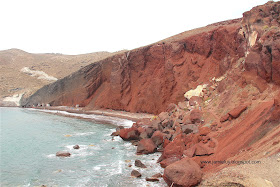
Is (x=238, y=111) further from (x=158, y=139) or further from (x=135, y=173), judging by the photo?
(x=135, y=173)

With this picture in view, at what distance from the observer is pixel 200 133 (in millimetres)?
14773

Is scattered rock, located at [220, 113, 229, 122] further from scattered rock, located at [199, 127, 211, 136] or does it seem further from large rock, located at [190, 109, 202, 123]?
large rock, located at [190, 109, 202, 123]

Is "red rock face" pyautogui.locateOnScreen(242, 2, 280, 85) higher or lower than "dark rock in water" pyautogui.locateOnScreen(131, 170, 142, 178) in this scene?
higher

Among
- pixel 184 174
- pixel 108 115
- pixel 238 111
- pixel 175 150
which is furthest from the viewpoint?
pixel 108 115

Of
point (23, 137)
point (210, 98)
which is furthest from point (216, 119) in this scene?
point (23, 137)

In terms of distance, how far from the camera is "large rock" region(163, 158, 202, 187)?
952 centimetres

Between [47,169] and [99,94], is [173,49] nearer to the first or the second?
[99,94]

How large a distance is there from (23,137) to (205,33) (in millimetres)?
24406

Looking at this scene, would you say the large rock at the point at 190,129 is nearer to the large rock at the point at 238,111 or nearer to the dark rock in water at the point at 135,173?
the large rock at the point at 238,111

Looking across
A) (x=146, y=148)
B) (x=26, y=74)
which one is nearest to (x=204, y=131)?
(x=146, y=148)

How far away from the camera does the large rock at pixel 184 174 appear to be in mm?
9523

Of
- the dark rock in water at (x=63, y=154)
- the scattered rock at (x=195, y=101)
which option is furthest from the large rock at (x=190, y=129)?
the dark rock in water at (x=63, y=154)

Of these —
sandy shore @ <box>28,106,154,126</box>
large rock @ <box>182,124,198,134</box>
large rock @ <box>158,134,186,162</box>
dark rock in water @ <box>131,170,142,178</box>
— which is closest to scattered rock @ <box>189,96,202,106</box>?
large rock @ <box>182,124,198,134</box>

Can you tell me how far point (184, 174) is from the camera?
9719 millimetres
